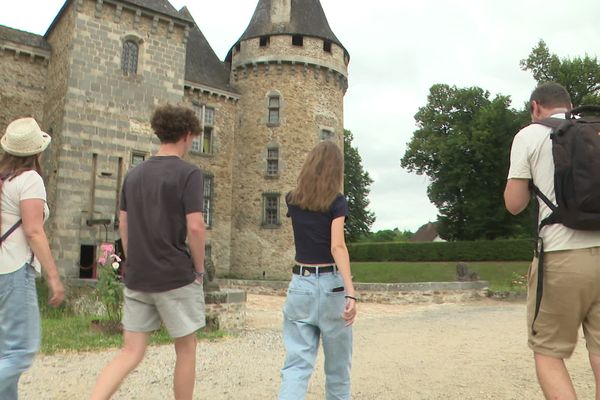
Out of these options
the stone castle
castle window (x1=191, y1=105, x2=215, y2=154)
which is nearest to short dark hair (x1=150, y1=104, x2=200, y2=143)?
the stone castle

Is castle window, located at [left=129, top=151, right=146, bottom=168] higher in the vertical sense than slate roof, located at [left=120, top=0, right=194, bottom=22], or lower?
lower

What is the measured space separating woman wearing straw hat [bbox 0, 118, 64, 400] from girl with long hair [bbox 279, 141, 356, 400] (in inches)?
59.5

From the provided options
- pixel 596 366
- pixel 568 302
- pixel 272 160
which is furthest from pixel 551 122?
pixel 272 160

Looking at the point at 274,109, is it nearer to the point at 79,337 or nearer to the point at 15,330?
the point at 79,337

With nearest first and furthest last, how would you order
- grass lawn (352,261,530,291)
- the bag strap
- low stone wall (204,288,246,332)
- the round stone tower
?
the bag strap
low stone wall (204,288,246,332)
the round stone tower
grass lawn (352,261,530,291)

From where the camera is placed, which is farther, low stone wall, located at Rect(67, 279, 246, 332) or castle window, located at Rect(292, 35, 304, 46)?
castle window, located at Rect(292, 35, 304, 46)

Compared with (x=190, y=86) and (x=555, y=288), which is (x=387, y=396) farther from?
(x=190, y=86)

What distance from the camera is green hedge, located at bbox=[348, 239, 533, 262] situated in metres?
25.7

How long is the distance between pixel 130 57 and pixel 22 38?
4329 millimetres

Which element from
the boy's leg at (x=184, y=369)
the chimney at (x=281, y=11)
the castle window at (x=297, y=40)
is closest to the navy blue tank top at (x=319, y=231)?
the boy's leg at (x=184, y=369)

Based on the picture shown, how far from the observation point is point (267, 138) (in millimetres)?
23359

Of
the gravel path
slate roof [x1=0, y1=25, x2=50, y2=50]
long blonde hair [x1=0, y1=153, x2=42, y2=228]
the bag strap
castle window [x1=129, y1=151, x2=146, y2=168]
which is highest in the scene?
slate roof [x1=0, y1=25, x2=50, y2=50]

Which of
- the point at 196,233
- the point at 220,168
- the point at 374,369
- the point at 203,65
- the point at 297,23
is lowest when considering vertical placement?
the point at 374,369

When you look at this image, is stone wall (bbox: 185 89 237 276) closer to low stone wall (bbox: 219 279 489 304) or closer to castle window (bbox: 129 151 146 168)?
castle window (bbox: 129 151 146 168)
